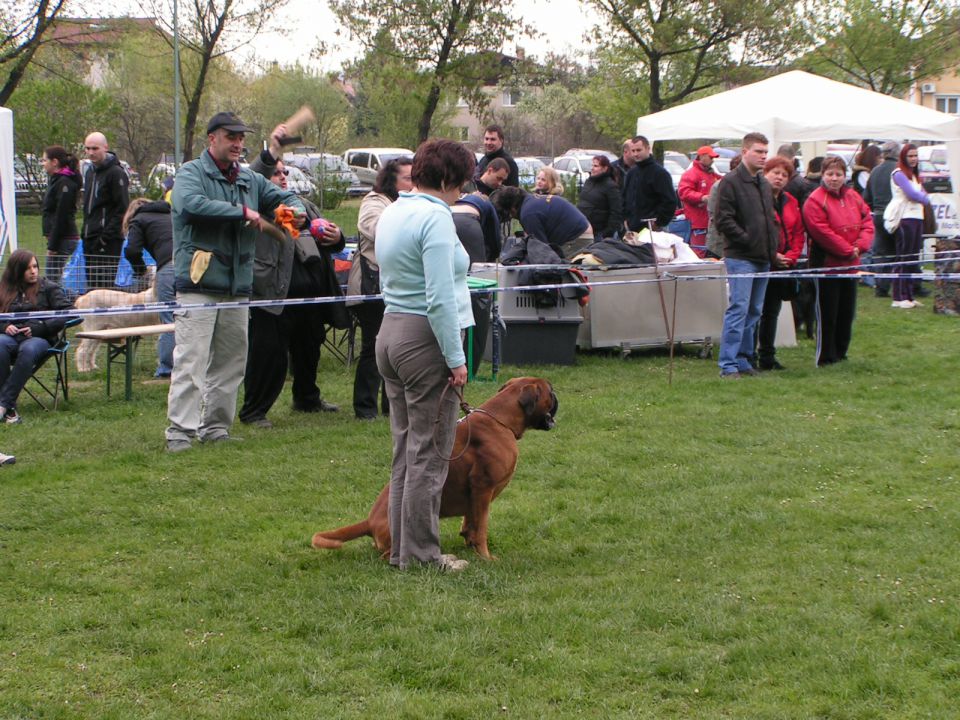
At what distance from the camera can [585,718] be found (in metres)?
3.77

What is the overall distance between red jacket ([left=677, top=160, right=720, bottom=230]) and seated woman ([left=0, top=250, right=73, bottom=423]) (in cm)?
760

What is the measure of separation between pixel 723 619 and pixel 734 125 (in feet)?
35.1

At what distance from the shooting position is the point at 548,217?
1100 centimetres

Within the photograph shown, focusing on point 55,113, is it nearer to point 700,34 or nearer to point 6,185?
point 700,34

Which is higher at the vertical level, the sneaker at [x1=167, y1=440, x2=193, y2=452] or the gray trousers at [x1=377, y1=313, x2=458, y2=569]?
the gray trousers at [x1=377, y1=313, x2=458, y2=569]

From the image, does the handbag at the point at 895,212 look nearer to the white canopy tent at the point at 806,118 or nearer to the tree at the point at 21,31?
the white canopy tent at the point at 806,118

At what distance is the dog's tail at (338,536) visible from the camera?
538 centimetres

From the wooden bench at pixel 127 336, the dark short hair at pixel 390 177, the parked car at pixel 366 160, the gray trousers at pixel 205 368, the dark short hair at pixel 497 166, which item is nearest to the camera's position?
the gray trousers at pixel 205 368

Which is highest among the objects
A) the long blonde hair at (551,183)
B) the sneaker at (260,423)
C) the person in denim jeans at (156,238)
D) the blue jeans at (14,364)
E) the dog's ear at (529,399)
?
the long blonde hair at (551,183)

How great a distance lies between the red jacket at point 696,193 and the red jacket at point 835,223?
3.43 metres

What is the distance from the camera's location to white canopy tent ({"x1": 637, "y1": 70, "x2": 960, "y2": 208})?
46.8 feet

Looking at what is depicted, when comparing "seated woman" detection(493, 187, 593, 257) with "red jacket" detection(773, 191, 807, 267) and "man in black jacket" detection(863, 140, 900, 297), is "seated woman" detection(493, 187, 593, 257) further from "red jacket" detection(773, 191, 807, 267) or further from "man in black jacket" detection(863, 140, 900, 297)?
"man in black jacket" detection(863, 140, 900, 297)

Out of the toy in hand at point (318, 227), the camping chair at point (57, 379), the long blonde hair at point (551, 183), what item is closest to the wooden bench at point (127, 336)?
the camping chair at point (57, 379)

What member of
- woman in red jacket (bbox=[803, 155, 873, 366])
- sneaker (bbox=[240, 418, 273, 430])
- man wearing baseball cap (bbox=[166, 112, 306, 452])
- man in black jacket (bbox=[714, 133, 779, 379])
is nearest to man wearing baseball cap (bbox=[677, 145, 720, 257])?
woman in red jacket (bbox=[803, 155, 873, 366])
